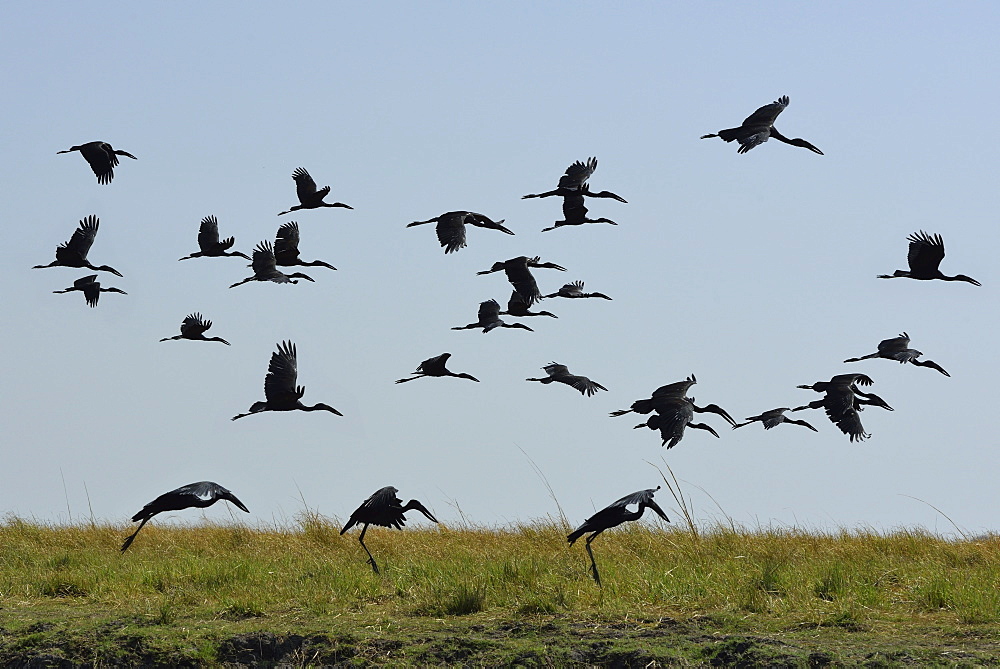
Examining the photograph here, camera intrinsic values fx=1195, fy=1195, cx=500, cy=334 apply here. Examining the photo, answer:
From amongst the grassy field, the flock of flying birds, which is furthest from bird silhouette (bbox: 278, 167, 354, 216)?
the grassy field

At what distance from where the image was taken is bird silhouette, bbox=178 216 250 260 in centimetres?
1408

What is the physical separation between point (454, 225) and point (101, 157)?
3740 millimetres

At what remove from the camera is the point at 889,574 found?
342 inches

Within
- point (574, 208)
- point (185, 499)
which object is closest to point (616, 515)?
point (185, 499)

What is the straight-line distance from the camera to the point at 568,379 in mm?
12516

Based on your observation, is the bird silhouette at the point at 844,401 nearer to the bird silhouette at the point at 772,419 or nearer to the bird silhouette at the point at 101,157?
the bird silhouette at the point at 772,419

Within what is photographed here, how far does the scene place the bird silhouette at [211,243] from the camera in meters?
14.1

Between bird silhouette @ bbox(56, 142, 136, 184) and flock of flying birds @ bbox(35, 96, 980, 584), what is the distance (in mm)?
10

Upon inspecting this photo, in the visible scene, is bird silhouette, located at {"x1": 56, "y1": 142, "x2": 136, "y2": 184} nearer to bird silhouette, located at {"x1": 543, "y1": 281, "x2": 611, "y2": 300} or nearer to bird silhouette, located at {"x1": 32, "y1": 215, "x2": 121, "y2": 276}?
bird silhouette, located at {"x1": 32, "y1": 215, "x2": 121, "y2": 276}

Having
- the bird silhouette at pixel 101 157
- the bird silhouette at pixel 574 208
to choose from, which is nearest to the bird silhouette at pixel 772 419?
the bird silhouette at pixel 574 208

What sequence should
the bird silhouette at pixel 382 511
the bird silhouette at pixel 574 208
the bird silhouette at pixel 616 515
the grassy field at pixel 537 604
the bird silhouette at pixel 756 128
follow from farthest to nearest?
1. the bird silhouette at pixel 574 208
2. the bird silhouette at pixel 756 128
3. the bird silhouette at pixel 382 511
4. the bird silhouette at pixel 616 515
5. the grassy field at pixel 537 604

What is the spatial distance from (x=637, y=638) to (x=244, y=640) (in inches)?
96.4

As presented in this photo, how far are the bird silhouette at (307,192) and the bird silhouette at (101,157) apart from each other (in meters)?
1.85

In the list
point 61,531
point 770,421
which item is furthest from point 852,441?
point 61,531
